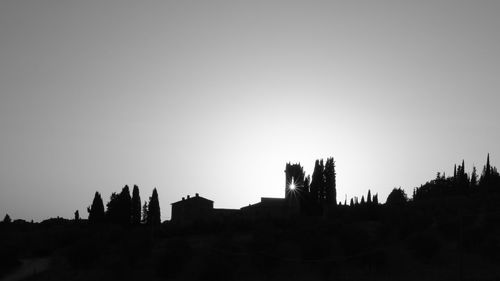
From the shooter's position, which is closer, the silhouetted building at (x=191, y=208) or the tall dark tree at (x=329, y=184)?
the tall dark tree at (x=329, y=184)

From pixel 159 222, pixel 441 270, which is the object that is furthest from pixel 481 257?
pixel 159 222

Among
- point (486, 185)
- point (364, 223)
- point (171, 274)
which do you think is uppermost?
point (486, 185)

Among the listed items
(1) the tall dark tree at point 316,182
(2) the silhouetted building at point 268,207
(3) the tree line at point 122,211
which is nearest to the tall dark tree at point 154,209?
(3) the tree line at point 122,211

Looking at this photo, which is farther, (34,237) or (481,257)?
(34,237)

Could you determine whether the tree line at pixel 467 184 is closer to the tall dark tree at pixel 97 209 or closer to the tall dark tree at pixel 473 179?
the tall dark tree at pixel 473 179

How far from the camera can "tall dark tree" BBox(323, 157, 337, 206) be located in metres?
84.0

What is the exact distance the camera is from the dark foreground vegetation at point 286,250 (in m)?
48.7

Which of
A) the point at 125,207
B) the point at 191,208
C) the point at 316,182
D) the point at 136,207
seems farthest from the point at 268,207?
the point at 125,207

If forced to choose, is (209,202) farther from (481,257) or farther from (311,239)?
(481,257)

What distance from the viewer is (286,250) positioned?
53.5m

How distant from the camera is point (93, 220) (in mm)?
76500

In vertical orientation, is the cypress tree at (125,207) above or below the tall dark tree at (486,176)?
below

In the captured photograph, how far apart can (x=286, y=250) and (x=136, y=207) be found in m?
31.8

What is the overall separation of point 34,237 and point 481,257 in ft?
151
